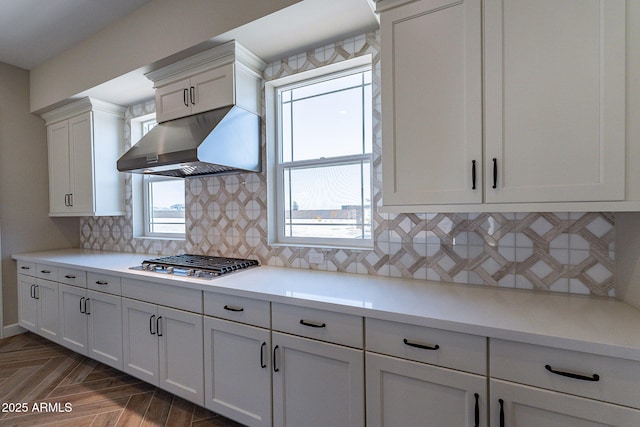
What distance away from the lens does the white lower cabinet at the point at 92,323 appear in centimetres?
223

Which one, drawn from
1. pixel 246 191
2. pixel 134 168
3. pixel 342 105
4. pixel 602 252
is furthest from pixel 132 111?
pixel 602 252

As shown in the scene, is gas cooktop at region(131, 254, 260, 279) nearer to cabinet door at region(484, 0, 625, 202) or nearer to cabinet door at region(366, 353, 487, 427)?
Answer: cabinet door at region(366, 353, 487, 427)

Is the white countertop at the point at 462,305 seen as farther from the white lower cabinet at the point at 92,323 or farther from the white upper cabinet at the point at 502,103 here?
the white lower cabinet at the point at 92,323

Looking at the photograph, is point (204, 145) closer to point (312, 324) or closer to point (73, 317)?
point (312, 324)

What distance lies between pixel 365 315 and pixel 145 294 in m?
1.62

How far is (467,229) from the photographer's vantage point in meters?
1.66

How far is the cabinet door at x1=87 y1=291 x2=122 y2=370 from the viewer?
2.22m

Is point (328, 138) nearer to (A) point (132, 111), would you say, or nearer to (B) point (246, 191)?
(B) point (246, 191)

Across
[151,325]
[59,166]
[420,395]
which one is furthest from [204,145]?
[59,166]

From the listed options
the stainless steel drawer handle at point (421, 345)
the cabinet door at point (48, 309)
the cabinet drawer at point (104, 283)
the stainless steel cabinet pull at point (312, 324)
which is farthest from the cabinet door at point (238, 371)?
the cabinet door at point (48, 309)

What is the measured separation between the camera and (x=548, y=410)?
3.30 feet

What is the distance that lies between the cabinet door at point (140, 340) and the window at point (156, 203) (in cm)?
99

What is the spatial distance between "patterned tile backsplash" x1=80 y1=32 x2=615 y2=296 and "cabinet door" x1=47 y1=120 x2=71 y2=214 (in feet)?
5.45

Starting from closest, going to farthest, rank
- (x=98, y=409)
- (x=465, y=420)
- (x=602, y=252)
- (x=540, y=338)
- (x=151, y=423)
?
(x=540, y=338), (x=465, y=420), (x=602, y=252), (x=151, y=423), (x=98, y=409)
